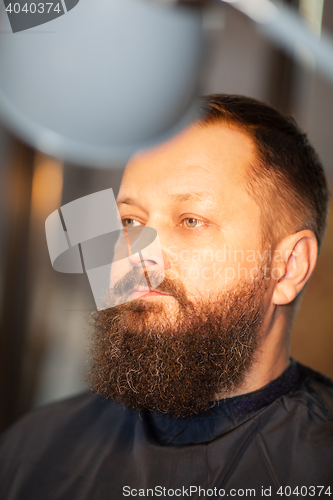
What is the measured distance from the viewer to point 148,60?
54.1 inches

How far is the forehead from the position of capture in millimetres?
806

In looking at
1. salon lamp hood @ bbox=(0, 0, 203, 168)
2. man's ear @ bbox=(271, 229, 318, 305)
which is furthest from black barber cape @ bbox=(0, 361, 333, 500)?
salon lamp hood @ bbox=(0, 0, 203, 168)

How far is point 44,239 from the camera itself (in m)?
1.26

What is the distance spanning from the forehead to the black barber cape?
49 cm

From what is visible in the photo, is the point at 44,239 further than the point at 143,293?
Yes

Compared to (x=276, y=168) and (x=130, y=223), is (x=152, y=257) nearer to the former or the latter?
(x=130, y=223)

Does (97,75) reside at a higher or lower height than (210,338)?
higher

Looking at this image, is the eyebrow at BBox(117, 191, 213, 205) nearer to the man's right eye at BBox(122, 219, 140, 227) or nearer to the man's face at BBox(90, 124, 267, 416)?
the man's face at BBox(90, 124, 267, 416)

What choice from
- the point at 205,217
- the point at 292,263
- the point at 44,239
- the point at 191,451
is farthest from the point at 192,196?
the point at 44,239

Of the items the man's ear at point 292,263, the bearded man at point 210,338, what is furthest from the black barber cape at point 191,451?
the man's ear at point 292,263

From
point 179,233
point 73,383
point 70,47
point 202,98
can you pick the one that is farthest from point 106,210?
point 73,383

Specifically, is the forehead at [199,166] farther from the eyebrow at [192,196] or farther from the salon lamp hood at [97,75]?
the salon lamp hood at [97,75]

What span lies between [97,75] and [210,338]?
3.37 feet

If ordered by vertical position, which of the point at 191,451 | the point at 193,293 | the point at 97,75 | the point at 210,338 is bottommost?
the point at 191,451
